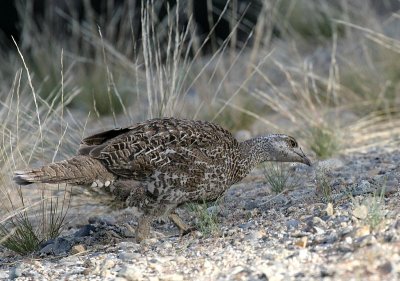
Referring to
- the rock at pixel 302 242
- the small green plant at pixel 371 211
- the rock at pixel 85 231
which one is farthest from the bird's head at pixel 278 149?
the rock at pixel 302 242

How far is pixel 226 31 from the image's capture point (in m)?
13.6

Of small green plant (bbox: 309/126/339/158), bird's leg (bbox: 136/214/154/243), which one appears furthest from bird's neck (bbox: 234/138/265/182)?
small green plant (bbox: 309/126/339/158)

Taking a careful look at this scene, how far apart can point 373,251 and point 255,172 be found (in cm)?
315

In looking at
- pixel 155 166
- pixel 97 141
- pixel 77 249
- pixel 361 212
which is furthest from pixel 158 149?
pixel 361 212

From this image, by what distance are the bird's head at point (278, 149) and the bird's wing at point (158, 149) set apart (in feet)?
1.81

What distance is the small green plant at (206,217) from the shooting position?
4.96 meters

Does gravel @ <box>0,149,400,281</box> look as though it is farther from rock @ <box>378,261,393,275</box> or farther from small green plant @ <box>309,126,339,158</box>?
small green plant @ <box>309,126,339,158</box>

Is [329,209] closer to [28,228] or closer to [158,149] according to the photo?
[158,149]

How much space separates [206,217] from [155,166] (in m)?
0.47

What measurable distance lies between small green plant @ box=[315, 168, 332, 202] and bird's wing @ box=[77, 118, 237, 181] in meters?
0.70

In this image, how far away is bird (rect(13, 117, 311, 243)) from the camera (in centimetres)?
520

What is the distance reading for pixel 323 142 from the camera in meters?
7.20

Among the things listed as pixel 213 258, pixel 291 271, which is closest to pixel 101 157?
pixel 213 258

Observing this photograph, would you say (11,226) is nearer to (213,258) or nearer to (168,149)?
(168,149)
